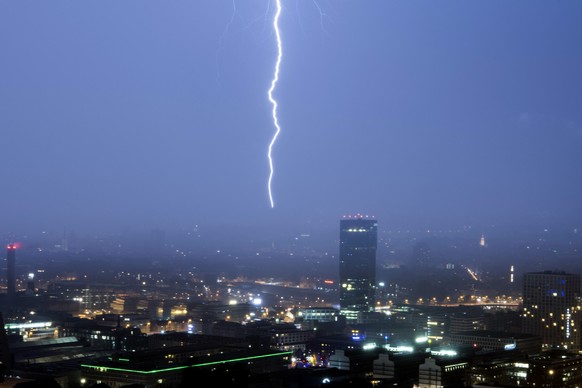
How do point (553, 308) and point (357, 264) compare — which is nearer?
point (553, 308)

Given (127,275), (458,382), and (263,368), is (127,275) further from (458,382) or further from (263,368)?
(458,382)

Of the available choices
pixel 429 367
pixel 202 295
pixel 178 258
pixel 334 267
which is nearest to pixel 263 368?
pixel 429 367

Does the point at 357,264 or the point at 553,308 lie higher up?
the point at 357,264

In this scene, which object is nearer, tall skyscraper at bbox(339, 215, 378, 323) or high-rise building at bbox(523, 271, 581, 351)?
high-rise building at bbox(523, 271, 581, 351)

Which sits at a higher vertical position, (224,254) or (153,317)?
(224,254)
